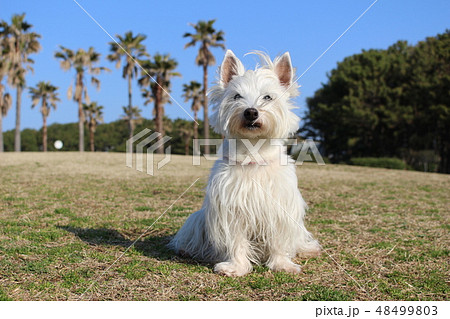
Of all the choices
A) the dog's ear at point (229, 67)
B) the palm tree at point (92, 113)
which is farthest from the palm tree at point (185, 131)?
the dog's ear at point (229, 67)

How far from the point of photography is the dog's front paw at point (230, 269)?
3.93m

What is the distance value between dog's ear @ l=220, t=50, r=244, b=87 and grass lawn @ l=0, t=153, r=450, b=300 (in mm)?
1370

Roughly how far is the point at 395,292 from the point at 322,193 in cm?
784

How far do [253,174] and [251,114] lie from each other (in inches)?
24.0

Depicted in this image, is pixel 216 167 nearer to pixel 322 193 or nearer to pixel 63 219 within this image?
pixel 63 219

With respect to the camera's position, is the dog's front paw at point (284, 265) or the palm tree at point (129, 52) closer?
the dog's front paw at point (284, 265)

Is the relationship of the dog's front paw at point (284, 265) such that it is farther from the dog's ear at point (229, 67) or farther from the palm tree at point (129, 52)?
the palm tree at point (129, 52)

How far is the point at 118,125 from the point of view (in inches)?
3359

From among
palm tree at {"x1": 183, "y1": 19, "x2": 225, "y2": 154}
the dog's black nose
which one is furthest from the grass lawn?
palm tree at {"x1": 183, "y1": 19, "x2": 225, "y2": 154}

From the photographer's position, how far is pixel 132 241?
5371 millimetres

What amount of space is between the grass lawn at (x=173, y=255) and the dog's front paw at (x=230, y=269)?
0.07 meters

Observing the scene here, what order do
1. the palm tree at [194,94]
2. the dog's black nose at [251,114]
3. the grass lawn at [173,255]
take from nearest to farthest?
1. the grass lawn at [173,255]
2. the dog's black nose at [251,114]
3. the palm tree at [194,94]

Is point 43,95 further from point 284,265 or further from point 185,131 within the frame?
point 284,265

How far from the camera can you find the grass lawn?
11.4 ft
